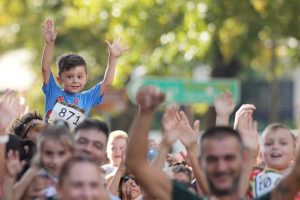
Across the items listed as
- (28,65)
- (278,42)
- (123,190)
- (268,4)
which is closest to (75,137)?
(123,190)

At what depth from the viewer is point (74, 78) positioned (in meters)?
12.1

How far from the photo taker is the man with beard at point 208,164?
27.4 ft

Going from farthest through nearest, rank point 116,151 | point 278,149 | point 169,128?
1. point 116,151
2. point 278,149
3. point 169,128

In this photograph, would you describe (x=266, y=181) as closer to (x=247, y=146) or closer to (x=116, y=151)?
(x=247, y=146)

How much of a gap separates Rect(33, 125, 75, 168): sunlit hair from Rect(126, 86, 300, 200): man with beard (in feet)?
1.89

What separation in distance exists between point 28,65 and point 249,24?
889 cm

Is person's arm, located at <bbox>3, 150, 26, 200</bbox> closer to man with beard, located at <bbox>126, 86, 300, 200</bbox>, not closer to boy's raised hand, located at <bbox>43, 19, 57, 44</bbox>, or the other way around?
A: man with beard, located at <bbox>126, 86, 300, 200</bbox>

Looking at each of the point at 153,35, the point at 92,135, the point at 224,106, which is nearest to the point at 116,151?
the point at 224,106

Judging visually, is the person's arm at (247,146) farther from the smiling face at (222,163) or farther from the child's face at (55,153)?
the child's face at (55,153)

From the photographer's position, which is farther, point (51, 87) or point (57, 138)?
point (51, 87)

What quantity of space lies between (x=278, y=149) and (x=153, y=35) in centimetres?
1499

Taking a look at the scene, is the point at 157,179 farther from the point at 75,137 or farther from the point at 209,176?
the point at 75,137

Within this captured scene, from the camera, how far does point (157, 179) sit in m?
8.57

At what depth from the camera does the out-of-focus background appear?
24750 millimetres
